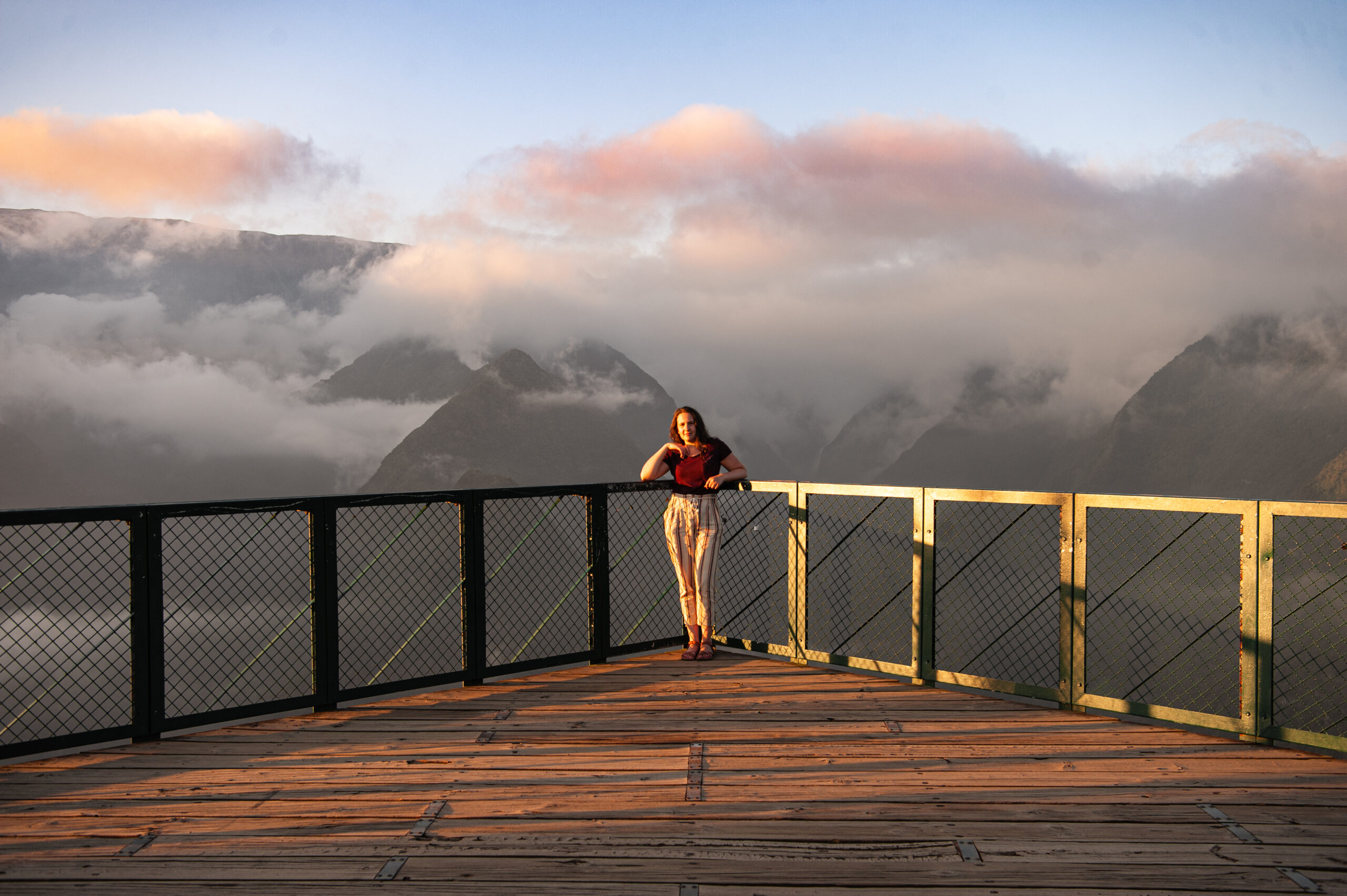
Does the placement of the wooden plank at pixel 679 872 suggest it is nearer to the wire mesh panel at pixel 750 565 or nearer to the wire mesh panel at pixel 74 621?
the wire mesh panel at pixel 74 621

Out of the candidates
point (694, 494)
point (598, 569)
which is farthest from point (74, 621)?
point (694, 494)

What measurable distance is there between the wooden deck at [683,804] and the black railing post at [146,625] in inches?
Result: 9.1

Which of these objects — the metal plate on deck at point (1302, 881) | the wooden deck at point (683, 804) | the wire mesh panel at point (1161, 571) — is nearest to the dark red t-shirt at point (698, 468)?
the wooden deck at point (683, 804)

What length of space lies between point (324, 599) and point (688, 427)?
2536 millimetres

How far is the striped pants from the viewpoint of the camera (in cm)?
635

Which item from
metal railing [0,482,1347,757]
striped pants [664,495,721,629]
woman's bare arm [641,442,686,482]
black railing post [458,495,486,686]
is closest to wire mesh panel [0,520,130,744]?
metal railing [0,482,1347,757]

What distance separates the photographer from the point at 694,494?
6332 mm

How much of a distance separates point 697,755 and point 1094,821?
1.73 meters

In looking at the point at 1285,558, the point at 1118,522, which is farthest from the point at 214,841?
the point at 1285,558

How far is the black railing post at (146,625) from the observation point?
4773 millimetres

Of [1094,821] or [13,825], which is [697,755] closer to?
[1094,821]

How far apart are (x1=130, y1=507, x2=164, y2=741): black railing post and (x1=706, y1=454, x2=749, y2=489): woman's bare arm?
327 centimetres

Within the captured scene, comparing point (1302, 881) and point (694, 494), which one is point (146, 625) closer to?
point (694, 494)

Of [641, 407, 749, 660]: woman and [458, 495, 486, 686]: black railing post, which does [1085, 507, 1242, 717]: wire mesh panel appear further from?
[458, 495, 486, 686]: black railing post
